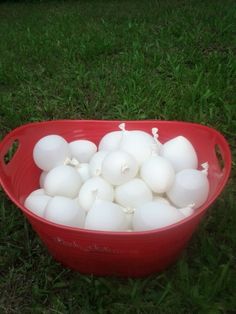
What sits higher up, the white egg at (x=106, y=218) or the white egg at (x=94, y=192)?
the white egg at (x=106, y=218)

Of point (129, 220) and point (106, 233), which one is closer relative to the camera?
point (106, 233)

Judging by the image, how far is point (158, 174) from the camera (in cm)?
106

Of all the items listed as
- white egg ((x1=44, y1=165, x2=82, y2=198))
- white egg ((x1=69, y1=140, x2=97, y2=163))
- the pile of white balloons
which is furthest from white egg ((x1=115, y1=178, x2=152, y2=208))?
white egg ((x1=69, y1=140, x2=97, y2=163))

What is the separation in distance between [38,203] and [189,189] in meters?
0.35

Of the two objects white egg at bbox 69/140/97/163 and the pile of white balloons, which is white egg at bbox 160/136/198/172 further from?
white egg at bbox 69/140/97/163

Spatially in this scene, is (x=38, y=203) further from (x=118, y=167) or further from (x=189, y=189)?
(x=189, y=189)

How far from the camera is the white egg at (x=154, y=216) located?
3.06ft

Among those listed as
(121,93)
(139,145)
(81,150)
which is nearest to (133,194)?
(139,145)

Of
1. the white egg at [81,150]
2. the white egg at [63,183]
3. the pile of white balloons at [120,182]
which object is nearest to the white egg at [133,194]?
the pile of white balloons at [120,182]

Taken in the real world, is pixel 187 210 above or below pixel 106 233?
below

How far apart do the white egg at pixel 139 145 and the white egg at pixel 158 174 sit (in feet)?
0.17

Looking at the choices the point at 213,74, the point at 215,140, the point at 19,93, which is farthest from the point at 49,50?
the point at 215,140

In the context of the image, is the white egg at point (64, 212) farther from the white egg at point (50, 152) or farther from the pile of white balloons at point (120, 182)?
the white egg at point (50, 152)

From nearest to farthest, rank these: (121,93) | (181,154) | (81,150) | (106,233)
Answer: (106,233), (181,154), (81,150), (121,93)
